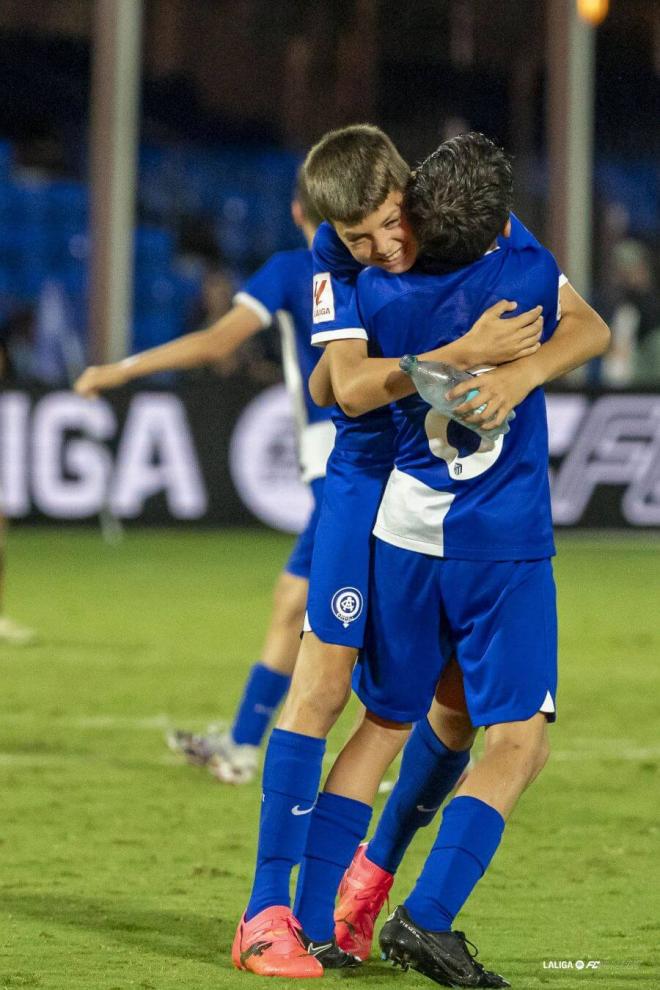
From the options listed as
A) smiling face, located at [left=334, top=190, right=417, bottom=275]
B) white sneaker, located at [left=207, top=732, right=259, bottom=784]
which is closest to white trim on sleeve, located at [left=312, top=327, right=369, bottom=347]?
smiling face, located at [left=334, top=190, right=417, bottom=275]

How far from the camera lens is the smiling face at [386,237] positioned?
4.02 metres

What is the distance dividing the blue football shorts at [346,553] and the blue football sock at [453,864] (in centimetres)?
46

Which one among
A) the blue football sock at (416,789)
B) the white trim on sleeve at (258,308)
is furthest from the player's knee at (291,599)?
the blue football sock at (416,789)

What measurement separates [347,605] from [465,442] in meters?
0.46

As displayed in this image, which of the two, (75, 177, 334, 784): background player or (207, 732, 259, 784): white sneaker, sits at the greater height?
(75, 177, 334, 784): background player

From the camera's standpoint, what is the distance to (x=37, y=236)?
848 inches

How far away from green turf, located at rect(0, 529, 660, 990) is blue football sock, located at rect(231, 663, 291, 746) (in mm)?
225

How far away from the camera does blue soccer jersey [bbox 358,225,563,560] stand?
13.3ft

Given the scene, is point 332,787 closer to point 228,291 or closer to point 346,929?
point 346,929

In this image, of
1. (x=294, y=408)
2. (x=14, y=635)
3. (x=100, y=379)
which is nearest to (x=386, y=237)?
(x=100, y=379)

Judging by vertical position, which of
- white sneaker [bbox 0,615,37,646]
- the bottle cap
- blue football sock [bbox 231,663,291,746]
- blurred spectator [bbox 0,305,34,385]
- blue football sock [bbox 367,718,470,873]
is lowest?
white sneaker [bbox 0,615,37,646]

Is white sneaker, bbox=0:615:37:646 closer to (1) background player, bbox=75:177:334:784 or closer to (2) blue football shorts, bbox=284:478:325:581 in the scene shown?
(1) background player, bbox=75:177:334:784

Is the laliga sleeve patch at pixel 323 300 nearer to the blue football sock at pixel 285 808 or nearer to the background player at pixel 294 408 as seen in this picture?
the blue football sock at pixel 285 808

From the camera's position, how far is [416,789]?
14.6 feet
